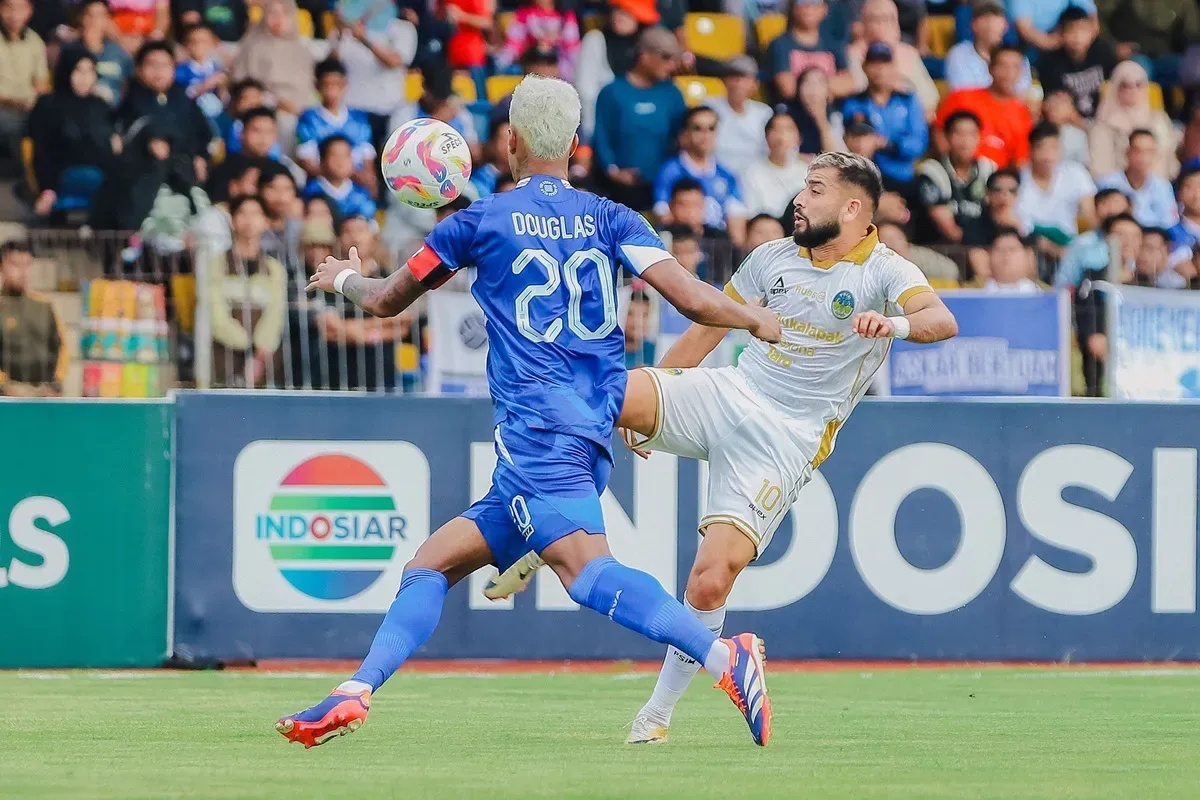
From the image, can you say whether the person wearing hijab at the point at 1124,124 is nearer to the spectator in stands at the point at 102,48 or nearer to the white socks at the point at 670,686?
the spectator in stands at the point at 102,48

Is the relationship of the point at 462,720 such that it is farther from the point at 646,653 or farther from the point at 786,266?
the point at 646,653

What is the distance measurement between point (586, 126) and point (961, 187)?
10.8ft

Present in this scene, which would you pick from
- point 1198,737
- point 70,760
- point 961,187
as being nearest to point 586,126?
point 961,187

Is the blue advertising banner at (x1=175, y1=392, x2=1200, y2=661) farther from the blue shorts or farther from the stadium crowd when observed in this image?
the blue shorts

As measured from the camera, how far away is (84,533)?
38.8 ft

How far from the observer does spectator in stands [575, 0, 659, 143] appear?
1647 centimetres

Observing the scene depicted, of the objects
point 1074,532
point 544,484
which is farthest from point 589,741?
point 1074,532

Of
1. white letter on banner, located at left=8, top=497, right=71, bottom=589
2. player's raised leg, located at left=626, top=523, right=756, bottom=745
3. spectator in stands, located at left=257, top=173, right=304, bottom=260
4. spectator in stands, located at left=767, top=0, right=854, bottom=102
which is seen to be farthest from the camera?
spectator in stands, located at left=767, top=0, right=854, bottom=102

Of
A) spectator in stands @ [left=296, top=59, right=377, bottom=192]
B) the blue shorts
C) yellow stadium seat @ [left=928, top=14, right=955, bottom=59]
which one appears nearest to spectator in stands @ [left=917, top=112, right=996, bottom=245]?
yellow stadium seat @ [left=928, top=14, right=955, bottom=59]

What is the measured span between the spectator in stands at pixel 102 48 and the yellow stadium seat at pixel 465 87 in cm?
285

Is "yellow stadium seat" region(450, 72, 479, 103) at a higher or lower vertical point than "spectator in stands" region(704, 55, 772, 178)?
higher

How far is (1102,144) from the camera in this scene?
57.1 ft

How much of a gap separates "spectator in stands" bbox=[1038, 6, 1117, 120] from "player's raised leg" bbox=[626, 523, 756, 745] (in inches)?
447

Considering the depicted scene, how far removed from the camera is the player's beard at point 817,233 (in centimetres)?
820
